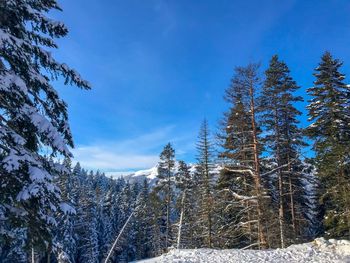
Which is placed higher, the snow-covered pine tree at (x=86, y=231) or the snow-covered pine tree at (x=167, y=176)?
the snow-covered pine tree at (x=167, y=176)

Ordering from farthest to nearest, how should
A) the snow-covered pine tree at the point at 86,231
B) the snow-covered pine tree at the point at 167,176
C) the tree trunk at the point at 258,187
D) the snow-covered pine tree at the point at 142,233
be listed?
the snow-covered pine tree at the point at 142,233 < the snow-covered pine tree at the point at 86,231 < the snow-covered pine tree at the point at 167,176 < the tree trunk at the point at 258,187

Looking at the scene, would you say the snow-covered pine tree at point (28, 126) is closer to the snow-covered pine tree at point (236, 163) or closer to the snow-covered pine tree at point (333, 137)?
the snow-covered pine tree at point (236, 163)

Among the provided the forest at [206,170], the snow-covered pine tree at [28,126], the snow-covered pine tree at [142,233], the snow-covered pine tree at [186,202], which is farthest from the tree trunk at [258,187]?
the snow-covered pine tree at [142,233]

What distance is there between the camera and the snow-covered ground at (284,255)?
1794 centimetres

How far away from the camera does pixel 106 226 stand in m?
61.8

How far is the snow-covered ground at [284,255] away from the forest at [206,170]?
5.52ft

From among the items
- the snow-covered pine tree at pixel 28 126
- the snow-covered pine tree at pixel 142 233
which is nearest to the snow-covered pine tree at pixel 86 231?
the snow-covered pine tree at pixel 142 233

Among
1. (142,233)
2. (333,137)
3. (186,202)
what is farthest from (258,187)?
(142,233)

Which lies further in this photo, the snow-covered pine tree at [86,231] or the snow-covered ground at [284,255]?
the snow-covered pine tree at [86,231]

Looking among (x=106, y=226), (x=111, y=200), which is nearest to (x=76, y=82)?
(x=106, y=226)

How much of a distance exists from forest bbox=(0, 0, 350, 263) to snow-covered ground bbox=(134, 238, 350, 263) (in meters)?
1.68

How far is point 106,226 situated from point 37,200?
5627 cm

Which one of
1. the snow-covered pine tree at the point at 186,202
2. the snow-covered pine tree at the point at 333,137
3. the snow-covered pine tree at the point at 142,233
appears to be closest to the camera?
the snow-covered pine tree at the point at 333,137

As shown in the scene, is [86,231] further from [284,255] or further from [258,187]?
[284,255]
